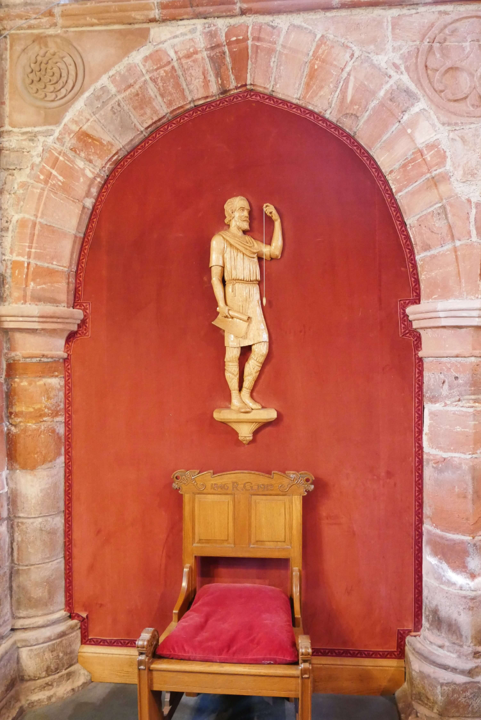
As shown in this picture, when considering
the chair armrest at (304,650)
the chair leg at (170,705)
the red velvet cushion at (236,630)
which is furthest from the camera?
the chair leg at (170,705)

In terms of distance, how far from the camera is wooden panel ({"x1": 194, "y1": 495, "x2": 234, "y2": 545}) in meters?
2.77


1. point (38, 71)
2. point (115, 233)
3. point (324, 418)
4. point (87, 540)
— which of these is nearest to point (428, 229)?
point (324, 418)

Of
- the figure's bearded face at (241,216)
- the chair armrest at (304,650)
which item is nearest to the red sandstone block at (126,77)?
the figure's bearded face at (241,216)

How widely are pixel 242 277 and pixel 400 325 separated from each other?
35.9 inches

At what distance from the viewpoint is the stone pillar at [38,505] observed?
2.77 meters

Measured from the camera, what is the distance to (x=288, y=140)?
289 centimetres

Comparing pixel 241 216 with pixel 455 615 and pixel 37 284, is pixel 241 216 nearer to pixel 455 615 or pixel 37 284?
pixel 37 284

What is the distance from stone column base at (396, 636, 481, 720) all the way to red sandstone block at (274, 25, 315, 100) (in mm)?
3041

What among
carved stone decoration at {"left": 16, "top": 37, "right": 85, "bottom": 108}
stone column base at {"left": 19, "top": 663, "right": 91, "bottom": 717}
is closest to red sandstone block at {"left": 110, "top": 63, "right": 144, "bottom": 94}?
carved stone decoration at {"left": 16, "top": 37, "right": 85, "bottom": 108}

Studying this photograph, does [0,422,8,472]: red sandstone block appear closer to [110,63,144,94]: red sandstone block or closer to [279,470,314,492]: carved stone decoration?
[279,470,314,492]: carved stone decoration

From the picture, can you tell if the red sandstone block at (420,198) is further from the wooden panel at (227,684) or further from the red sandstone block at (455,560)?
the wooden panel at (227,684)

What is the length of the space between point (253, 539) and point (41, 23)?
3.05 m

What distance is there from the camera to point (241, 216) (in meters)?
2.82

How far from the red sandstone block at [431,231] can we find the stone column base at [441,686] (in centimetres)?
204
